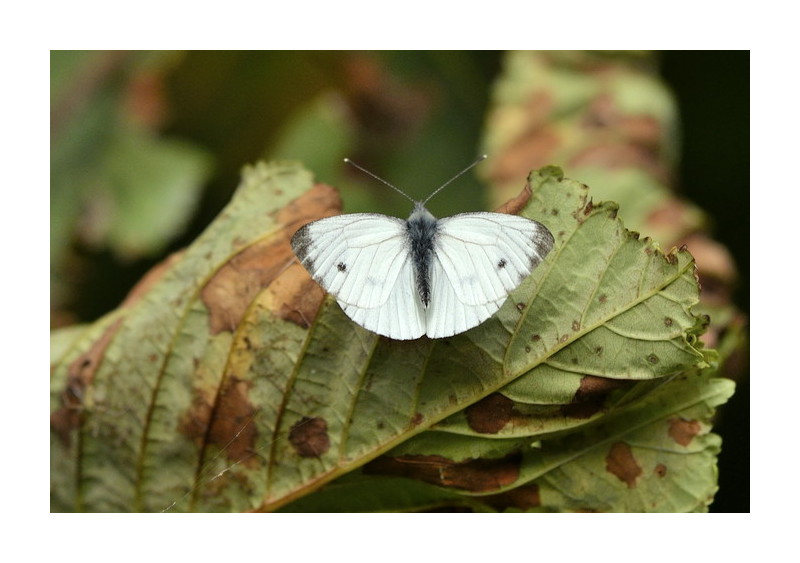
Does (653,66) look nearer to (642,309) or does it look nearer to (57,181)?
(642,309)

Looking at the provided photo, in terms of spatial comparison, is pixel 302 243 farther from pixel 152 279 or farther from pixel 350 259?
pixel 152 279

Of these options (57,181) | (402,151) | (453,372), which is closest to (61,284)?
(57,181)

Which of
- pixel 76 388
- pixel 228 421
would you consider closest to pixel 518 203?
pixel 228 421

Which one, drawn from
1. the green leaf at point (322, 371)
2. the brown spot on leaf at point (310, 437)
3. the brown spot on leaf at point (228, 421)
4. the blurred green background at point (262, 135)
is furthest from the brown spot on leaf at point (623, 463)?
the blurred green background at point (262, 135)

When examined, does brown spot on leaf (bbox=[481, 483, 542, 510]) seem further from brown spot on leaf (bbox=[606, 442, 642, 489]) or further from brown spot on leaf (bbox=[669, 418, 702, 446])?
brown spot on leaf (bbox=[669, 418, 702, 446])

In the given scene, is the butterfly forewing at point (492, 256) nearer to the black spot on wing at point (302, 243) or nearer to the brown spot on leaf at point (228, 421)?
the black spot on wing at point (302, 243)
